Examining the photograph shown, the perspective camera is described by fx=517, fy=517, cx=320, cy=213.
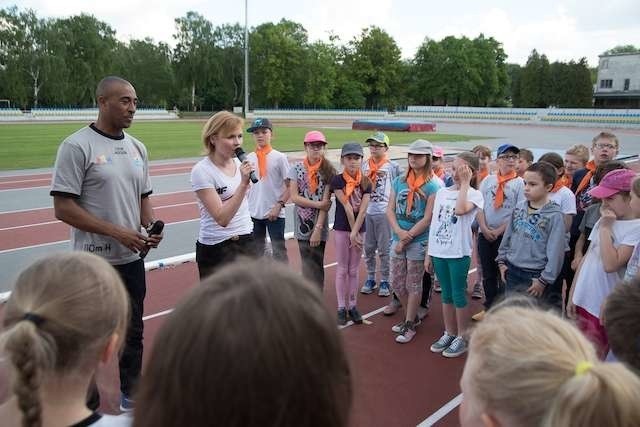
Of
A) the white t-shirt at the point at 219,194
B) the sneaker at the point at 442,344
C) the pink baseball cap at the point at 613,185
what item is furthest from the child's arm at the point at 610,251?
the white t-shirt at the point at 219,194

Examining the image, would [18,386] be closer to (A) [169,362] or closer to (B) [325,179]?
(A) [169,362]

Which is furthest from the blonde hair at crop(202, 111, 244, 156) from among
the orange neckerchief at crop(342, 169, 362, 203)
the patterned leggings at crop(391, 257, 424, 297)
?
the patterned leggings at crop(391, 257, 424, 297)

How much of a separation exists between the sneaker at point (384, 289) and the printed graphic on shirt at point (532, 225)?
2.02 meters

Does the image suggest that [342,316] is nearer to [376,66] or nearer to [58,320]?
[58,320]

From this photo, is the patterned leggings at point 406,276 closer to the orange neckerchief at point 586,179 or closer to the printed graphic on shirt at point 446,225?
the printed graphic on shirt at point 446,225

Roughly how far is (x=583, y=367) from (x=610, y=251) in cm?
245

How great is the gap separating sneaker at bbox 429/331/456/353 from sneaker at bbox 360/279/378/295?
5.18 ft

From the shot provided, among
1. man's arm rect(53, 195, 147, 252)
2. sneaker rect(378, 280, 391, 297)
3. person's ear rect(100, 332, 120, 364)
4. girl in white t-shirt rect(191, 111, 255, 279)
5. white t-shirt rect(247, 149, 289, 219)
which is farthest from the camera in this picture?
sneaker rect(378, 280, 391, 297)

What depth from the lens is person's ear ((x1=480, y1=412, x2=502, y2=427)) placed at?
1442mm

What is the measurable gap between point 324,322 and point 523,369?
65cm

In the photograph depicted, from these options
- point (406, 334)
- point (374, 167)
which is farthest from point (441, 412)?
point (374, 167)

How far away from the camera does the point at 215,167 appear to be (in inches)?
159

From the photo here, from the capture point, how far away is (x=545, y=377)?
4.37 ft

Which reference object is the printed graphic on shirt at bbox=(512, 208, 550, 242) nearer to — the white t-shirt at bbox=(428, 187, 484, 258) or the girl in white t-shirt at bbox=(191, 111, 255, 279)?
the white t-shirt at bbox=(428, 187, 484, 258)
